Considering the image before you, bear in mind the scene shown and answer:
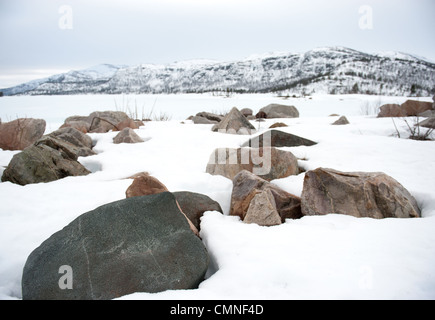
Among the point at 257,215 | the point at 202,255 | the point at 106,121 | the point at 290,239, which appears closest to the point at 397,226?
the point at 290,239

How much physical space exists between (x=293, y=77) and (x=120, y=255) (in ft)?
302

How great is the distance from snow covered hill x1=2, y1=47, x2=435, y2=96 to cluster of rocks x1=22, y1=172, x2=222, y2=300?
25.8m

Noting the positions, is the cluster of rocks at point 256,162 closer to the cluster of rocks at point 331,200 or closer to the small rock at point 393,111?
the cluster of rocks at point 331,200

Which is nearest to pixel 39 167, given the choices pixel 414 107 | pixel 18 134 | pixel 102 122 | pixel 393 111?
pixel 18 134

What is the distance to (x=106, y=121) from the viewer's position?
6734mm

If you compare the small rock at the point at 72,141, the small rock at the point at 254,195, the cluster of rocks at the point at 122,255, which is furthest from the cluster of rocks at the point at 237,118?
the cluster of rocks at the point at 122,255

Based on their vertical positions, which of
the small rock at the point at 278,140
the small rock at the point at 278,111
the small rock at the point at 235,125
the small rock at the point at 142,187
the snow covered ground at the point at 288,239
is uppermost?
the small rock at the point at 278,111

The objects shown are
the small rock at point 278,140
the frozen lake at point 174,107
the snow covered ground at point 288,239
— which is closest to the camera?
the snow covered ground at point 288,239

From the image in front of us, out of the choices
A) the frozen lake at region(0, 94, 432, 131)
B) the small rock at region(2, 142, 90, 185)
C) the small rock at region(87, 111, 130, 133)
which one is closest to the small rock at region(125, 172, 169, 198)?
the small rock at region(2, 142, 90, 185)

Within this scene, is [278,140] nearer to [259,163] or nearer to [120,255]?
[259,163]

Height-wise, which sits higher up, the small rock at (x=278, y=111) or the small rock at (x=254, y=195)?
the small rock at (x=278, y=111)

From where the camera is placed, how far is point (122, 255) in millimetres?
1541

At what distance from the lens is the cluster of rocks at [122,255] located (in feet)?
4.65

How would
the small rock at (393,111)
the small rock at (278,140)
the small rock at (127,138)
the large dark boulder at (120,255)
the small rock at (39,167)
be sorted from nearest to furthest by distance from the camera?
the large dark boulder at (120,255), the small rock at (39,167), the small rock at (278,140), the small rock at (127,138), the small rock at (393,111)
